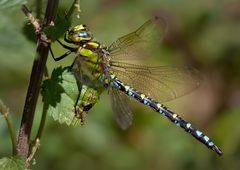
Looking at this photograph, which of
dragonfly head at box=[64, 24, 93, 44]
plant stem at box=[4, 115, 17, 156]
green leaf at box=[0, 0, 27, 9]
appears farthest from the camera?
dragonfly head at box=[64, 24, 93, 44]

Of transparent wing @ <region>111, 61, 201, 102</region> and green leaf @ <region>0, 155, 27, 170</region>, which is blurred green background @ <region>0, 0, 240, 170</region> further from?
green leaf @ <region>0, 155, 27, 170</region>

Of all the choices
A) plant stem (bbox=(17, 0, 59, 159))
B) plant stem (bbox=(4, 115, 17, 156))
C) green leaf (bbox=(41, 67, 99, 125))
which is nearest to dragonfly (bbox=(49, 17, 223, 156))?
green leaf (bbox=(41, 67, 99, 125))

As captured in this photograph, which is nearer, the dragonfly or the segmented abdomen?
the dragonfly

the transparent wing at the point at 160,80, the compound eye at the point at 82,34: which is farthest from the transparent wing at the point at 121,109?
the compound eye at the point at 82,34

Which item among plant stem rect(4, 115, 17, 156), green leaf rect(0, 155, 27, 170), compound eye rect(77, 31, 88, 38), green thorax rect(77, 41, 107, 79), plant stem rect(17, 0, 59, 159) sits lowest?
green leaf rect(0, 155, 27, 170)

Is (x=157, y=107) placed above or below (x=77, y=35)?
below

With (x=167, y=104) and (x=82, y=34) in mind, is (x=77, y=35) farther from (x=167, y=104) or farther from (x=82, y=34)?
(x=167, y=104)

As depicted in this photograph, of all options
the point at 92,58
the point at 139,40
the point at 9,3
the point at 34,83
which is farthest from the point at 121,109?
the point at 9,3

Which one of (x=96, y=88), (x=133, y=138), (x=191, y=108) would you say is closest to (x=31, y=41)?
(x=96, y=88)
